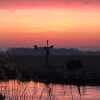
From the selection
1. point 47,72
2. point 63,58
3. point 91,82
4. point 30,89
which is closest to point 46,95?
point 30,89

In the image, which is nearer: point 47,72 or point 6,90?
point 6,90

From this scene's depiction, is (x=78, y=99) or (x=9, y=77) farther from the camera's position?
(x=9, y=77)

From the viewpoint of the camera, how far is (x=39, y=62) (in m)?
80.0

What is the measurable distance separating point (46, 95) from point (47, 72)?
25723 mm

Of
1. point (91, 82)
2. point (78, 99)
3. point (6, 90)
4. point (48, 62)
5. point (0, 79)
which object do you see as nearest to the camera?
point (78, 99)

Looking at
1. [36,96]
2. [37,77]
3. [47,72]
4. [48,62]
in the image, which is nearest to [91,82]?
[37,77]

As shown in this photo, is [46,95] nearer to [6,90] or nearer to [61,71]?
[6,90]

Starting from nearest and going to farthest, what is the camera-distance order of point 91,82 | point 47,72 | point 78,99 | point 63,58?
1. point 78,99
2. point 91,82
3. point 47,72
4. point 63,58

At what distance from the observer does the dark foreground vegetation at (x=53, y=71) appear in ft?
158

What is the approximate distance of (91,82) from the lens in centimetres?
5441

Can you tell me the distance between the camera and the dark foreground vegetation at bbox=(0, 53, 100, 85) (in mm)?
48125

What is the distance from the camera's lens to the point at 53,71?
65.1 meters

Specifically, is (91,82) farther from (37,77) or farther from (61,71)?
(61,71)

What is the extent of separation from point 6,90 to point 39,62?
41.2 meters
